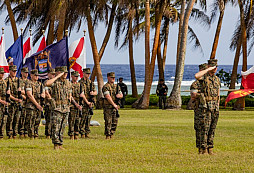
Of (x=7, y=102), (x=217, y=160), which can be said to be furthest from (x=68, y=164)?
(x=7, y=102)

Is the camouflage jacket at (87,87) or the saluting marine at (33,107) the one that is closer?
the saluting marine at (33,107)

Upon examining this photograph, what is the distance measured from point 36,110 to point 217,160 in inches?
247

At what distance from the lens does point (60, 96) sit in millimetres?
13180

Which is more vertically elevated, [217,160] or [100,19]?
[100,19]

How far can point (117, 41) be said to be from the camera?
1588 inches

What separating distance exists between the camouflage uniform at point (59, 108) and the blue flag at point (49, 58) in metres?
7.42

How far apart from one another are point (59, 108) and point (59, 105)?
7 centimetres

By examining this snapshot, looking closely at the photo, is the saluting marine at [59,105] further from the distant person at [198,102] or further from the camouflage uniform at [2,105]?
the distant person at [198,102]

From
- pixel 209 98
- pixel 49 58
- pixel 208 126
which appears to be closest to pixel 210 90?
pixel 209 98

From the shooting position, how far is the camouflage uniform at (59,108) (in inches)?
515

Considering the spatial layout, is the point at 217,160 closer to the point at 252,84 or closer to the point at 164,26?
the point at 252,84

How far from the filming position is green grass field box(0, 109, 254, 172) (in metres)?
10.5

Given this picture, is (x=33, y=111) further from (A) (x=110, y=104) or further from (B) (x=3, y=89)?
(A) (x=110, y=104)

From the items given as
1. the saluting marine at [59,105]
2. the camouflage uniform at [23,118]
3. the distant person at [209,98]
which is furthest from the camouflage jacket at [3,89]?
the distant person at [209,98]
